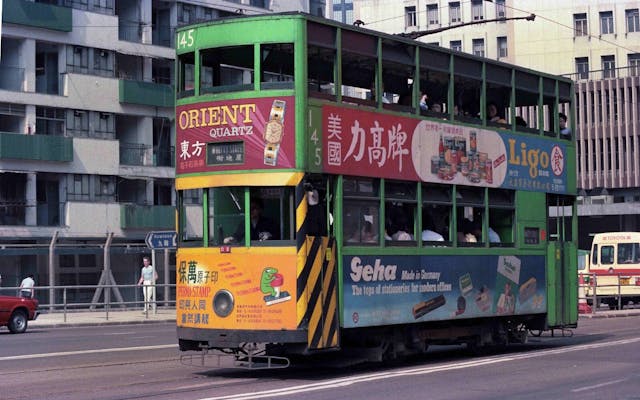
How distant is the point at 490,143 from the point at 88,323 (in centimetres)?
1896

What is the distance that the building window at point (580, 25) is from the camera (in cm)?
8456

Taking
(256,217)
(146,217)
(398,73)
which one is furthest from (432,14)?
(256,217)

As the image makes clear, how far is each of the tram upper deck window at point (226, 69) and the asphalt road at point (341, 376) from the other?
3.87 m

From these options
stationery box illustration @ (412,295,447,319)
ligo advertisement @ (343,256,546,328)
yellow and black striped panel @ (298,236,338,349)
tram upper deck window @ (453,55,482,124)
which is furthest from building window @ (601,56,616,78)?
yellow and black striped panel @ (298,236,338,349)

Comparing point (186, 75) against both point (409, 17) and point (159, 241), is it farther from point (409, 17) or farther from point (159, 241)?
point (409, 17)

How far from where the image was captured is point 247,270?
15672mm

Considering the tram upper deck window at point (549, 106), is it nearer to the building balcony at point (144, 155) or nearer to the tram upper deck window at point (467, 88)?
the tram upper deck window at point (467, 88)

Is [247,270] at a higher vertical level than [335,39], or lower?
lower

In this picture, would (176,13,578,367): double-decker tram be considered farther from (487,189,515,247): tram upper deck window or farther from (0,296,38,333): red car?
(0,296,38,333): red car

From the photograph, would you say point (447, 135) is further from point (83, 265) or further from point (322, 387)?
point (83, 265)

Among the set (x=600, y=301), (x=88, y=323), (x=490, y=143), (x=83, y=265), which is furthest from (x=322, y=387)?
(x=83, y=265)

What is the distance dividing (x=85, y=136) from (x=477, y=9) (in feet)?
145

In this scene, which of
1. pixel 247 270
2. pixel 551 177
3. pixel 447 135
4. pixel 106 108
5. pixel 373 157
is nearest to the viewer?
pixel 247 270

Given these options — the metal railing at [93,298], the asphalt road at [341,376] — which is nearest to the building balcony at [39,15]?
the metal railing at [93,298]
